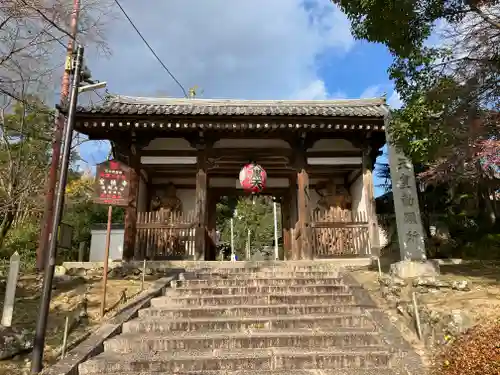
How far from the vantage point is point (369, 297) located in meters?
7.00

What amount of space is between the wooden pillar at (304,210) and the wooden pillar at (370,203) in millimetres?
1803

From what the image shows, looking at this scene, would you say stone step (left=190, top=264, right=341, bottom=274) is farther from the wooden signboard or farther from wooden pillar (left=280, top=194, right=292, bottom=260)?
wooden pillar (left=280, top=194, right=292, bottom=260)

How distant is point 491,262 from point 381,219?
497 cm

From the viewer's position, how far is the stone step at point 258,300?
7.05 metres

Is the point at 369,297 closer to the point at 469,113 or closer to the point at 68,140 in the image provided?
the point at 469,113

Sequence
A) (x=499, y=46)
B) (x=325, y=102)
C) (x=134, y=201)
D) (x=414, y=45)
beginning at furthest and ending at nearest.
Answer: (x=325, y=102)
(x=134, y=201)
(x=414, y=45)
(x=499, y=46)

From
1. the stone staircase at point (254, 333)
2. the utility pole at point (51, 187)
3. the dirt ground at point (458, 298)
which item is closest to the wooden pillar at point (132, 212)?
the utility pole at point (51, 187)

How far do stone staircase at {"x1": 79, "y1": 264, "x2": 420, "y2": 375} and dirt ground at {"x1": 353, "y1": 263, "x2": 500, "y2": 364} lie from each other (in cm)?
42

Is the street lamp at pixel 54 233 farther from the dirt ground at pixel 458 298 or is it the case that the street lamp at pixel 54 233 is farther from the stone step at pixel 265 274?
the dirt ground at pixel 458 298

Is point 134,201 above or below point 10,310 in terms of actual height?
above

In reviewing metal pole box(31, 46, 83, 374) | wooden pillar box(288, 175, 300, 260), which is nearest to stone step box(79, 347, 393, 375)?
metal pole box(31, 46, 83, 374)

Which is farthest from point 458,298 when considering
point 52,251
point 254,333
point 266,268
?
point 52,251

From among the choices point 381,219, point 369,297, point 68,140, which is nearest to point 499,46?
point 369,297

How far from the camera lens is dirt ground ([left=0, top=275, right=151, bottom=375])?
206 inches
